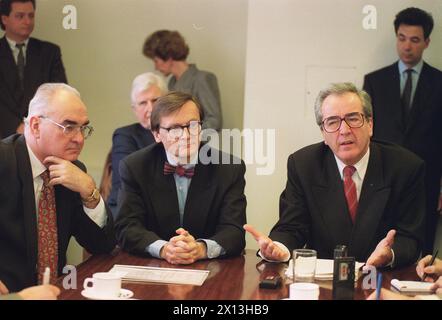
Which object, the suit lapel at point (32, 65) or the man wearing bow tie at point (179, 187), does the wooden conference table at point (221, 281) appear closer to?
the man wearing bow tie at point (179, 187)

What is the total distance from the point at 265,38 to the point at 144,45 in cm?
125

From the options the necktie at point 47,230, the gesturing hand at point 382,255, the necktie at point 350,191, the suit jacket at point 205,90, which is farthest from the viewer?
the suit jacket at point 205,90

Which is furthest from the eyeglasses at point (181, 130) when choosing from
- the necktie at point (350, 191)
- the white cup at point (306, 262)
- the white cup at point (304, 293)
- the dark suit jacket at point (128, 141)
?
the dark suit jacket at point (128, 141)

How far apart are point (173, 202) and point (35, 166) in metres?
0.63

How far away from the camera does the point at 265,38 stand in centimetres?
477

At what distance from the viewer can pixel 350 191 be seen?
3.25 m

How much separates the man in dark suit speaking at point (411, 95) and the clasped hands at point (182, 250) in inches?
84.8

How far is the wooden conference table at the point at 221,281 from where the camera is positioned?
7.95 feet

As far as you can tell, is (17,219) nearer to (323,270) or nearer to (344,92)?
(323,270)

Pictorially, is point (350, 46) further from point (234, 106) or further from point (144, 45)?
point (144, 45)

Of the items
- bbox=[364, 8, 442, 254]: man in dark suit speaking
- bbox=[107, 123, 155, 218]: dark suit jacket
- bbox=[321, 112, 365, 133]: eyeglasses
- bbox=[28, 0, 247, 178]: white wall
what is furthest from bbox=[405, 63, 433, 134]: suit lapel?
bbox=[107, 123, 155, 218]: dark suit jacket

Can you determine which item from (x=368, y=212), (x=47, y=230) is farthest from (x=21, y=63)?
(x=368, y=212)

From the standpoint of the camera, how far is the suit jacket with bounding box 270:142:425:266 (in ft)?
10.3

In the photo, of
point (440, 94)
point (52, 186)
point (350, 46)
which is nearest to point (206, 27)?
point (350, 46)
